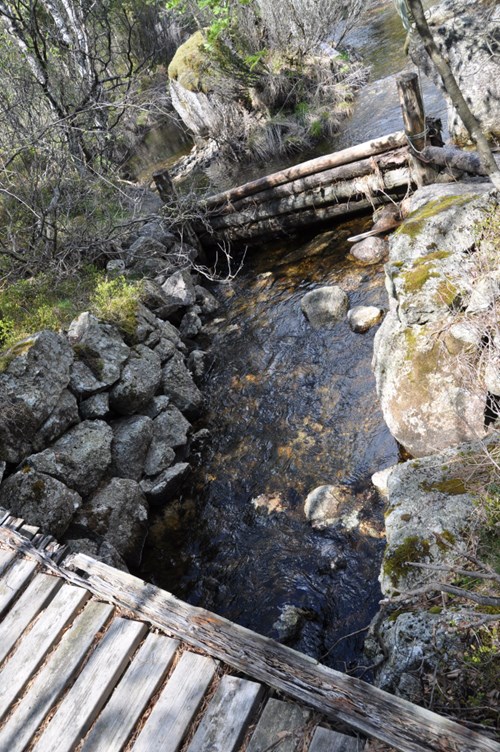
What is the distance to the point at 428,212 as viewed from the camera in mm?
5582

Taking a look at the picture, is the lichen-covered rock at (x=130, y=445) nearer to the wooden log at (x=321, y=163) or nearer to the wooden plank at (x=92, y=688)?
the wooden plank at (x=92, y=688)

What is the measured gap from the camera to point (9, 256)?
8.45 meters

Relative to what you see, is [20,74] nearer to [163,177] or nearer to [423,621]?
[163,177]

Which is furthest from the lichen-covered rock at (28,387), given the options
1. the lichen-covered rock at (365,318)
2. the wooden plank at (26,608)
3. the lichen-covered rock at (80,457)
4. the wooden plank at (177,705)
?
the lichen-covered rock at (365,318)

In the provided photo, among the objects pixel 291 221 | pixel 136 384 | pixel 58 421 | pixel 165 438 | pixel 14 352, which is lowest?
pixel 165 438

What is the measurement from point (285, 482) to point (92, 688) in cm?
287

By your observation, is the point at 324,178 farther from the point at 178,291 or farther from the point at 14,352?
the point at 14,352

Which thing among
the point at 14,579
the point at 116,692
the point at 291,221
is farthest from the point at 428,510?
the point at 291,221

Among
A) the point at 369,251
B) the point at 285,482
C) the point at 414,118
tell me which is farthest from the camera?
the point at 369,251

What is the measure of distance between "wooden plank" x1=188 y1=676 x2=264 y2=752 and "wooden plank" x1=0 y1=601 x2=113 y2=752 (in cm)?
94

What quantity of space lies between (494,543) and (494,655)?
0.68 metres

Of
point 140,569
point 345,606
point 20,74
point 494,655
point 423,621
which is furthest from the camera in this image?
point 20,74

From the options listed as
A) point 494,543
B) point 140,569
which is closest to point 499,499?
point 494,543

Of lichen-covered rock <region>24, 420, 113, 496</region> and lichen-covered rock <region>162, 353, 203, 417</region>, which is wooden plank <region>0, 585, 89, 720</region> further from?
lichen-covered rock <region>162, 353, 203, 417</region>
